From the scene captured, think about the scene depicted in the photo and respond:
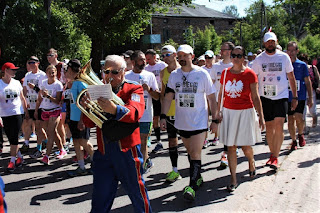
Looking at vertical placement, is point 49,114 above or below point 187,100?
below

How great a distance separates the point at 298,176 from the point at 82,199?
3232 millimetres

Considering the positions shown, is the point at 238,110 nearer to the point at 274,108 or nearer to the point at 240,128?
the point at 240,128

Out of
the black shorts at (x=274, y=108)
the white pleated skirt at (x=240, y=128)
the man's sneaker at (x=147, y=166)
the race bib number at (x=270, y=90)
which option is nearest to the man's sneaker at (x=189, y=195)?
the white pleated skirt at (x=240, y=128)

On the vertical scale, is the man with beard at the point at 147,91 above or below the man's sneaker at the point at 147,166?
above

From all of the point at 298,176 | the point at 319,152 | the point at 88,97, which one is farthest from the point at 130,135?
the point at 319,152

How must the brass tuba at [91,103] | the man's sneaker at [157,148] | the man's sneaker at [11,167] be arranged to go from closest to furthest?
the brass tuba at [91,103]
the man's sneaker at [11,167]
the man's sneaker at [157,148]

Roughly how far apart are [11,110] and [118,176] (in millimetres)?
4838

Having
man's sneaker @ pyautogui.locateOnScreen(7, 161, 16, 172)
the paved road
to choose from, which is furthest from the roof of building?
man's sneaker @ pyautogui.locateOnScreen(7, 161, 16, 172)

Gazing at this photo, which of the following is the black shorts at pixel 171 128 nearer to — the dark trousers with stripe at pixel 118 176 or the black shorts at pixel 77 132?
the black shorts at pixel 77 132

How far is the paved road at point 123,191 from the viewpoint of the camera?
5703 millimetres

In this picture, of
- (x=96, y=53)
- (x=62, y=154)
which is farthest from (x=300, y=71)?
(x=96, y=53)

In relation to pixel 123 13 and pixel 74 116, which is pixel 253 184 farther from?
pixel 123 13

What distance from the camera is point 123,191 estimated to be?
6.41m

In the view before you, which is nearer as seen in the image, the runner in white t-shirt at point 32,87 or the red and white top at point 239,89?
the red and white top at point 239,89
